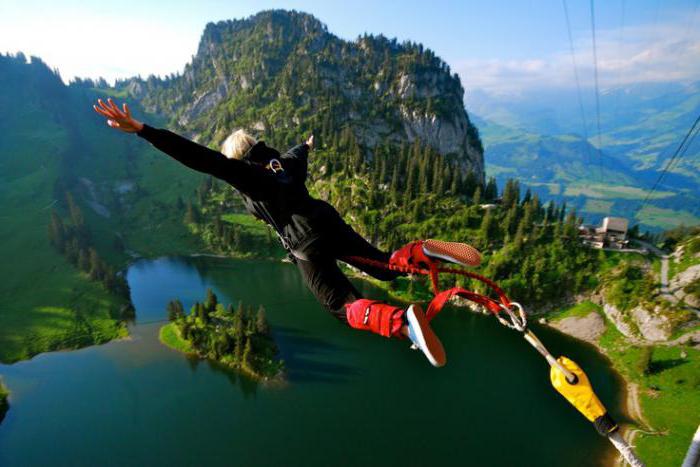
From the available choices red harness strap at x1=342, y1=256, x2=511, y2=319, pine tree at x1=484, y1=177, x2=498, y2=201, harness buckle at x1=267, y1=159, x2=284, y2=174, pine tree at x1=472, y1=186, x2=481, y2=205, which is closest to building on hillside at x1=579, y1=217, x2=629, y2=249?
pine tree at x1=472, y1=186, x2=481, y2=205

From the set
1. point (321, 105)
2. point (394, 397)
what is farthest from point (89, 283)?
point (321, 105)

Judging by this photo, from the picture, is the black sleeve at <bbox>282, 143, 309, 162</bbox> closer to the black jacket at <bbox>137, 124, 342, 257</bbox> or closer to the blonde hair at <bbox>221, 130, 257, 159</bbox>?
the black jacket at <bbox>137, 124, 342, 257</bbox>

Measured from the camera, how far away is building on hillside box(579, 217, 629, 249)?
63.0 metres

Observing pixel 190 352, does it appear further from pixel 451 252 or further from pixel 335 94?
pixel 335 94

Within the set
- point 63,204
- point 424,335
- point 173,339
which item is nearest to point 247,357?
point 173,339

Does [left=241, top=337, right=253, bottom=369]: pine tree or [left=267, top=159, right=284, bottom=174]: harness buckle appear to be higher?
[left=267, top=159, right=284, bottom=174]: harness buckle

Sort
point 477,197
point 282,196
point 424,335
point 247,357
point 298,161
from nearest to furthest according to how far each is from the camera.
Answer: point 424,335
point 282,196
point 298,161
point 247,357
point 477,197

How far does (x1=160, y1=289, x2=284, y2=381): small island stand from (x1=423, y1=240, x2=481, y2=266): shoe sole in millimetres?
41382

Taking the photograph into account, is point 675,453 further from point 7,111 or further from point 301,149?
point 7,111

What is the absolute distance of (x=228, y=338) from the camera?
44.8 meters

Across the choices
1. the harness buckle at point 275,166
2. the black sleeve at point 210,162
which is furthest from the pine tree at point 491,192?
the black sleeve at point 210,162

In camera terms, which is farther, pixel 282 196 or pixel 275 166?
pixel 275 166

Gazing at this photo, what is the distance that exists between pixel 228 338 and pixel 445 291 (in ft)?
149

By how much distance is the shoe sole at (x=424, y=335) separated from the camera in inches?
157
